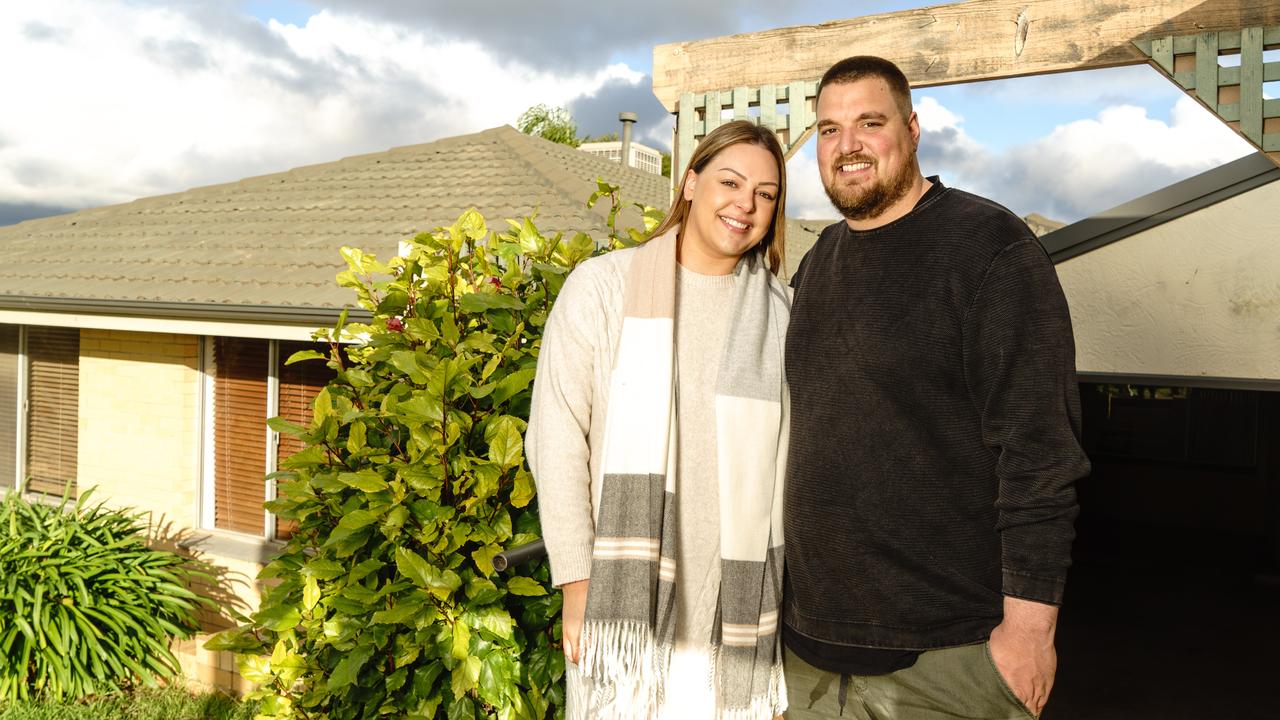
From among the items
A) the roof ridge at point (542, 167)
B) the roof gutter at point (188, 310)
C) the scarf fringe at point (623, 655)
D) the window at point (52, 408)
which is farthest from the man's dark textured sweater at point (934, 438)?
the window at point (52, 408)

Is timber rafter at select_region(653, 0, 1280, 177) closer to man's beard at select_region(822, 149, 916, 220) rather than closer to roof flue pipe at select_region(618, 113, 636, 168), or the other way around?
man's beard at select_region(822, 149, 916, 220)

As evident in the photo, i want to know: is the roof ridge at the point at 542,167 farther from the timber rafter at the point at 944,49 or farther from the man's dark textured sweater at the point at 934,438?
the man's dark textured sweater at the point at 934,438

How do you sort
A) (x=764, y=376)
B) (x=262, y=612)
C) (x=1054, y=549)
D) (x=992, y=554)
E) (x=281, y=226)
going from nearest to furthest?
(x=1054, y=549) → (x=992, y=554) → (x=764, y=376) → (x=262, y=612) → (x=281, y=226)

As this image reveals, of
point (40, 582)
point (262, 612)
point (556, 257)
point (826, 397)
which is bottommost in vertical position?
point (40, 582)

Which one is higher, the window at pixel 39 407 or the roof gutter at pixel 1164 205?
the roof gutter at pixel 1164 205

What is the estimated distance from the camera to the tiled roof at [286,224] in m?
7.16

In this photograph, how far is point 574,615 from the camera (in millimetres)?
2287

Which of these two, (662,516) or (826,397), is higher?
(826,397)

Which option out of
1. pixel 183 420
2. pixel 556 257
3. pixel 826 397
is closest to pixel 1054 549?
pixel 826 397

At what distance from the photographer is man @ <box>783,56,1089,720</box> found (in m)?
2.06

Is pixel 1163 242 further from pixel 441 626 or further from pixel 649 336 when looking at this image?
pixel 441 626

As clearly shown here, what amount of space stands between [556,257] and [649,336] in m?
0.93

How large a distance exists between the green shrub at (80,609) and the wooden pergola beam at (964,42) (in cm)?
472

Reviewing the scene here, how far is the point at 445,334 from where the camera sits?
278 centimetres
